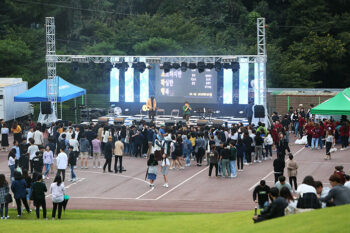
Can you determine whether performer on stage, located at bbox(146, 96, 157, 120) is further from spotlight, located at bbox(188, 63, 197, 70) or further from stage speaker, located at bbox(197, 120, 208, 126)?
stage speaker, located at bbox(197, 120, 208, 126)

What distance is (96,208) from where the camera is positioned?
21.9m

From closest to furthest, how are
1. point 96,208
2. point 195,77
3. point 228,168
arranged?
point 96,208 → point 228,168 → point 195,77

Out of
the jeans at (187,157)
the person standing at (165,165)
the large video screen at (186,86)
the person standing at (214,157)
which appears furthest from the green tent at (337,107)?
the person standing at (165,165)

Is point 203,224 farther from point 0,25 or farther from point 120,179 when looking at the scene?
point 0,25

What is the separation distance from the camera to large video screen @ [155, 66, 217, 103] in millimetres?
41281

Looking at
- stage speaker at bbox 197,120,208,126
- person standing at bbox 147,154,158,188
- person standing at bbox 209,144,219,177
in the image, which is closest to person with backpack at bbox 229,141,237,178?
person standing at bbox 209,144,219,177

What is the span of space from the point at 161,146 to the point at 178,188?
3.35m

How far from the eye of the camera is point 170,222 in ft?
58.8

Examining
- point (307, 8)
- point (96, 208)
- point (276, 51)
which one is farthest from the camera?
point (307, 8)

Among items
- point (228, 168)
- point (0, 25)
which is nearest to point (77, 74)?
point (0, 25)

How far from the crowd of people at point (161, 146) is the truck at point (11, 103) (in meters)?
6.77

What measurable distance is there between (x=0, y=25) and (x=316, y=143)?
38504 millimetres

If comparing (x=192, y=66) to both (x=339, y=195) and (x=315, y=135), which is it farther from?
(x=339, y=195)

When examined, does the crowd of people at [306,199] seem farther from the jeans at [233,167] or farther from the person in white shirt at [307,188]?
the jeans at [233,167]
